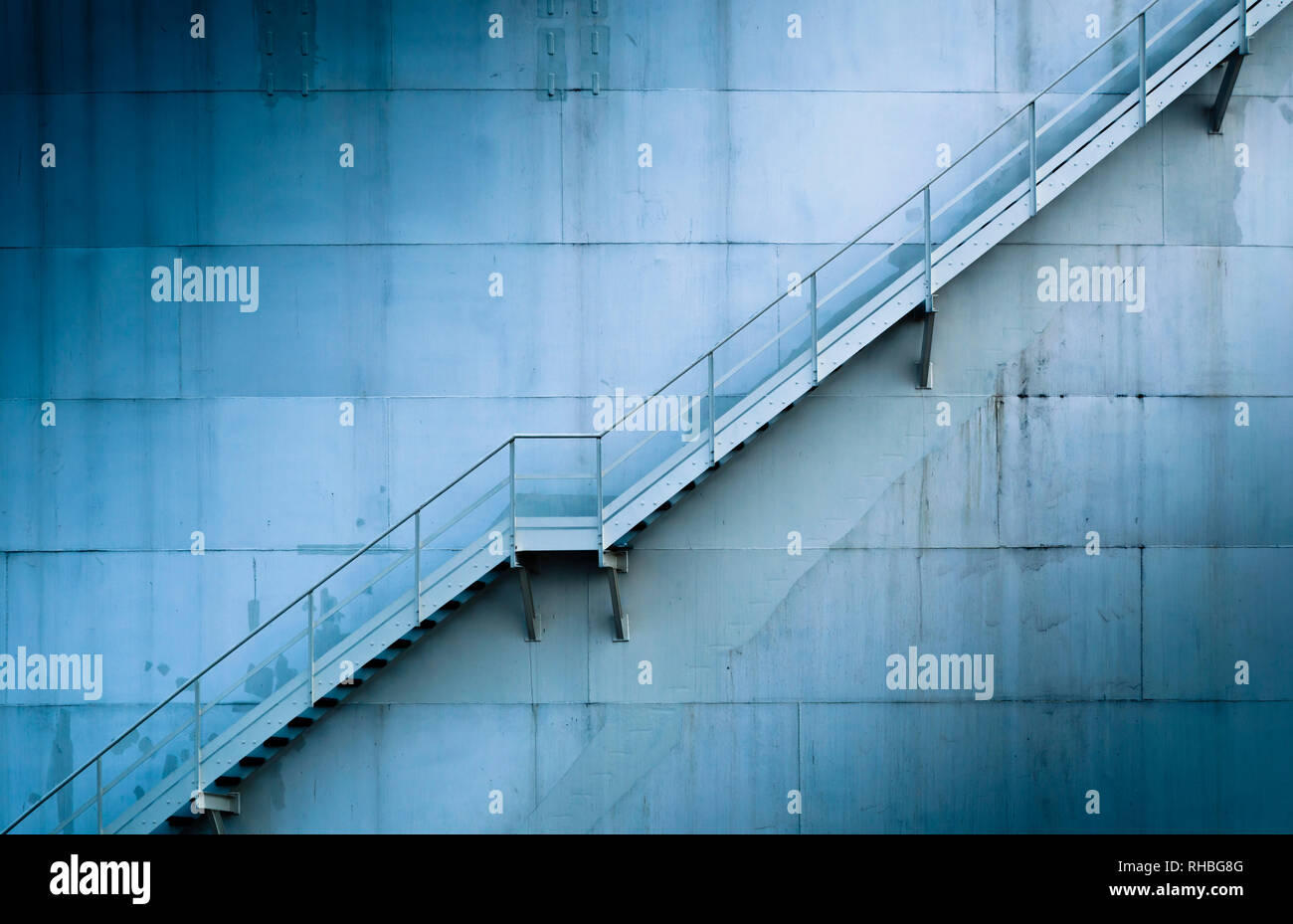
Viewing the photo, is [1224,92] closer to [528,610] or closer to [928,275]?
[928,275]

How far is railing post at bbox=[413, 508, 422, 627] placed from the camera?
1316 cm

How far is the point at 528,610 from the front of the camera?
13914 millimetres

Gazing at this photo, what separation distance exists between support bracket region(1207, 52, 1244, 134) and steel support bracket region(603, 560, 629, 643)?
28.3ft

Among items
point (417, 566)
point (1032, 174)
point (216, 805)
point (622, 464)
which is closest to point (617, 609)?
point (622, 464)

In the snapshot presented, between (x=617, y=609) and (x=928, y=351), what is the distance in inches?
182

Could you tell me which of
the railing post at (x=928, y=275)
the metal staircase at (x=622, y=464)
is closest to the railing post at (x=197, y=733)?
the metal staircase at (x=622, y=464)

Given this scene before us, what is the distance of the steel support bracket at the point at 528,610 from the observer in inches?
537

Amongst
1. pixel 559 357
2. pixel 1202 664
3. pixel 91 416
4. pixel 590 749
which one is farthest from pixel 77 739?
pixel 1202 664

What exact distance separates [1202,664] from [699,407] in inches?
257

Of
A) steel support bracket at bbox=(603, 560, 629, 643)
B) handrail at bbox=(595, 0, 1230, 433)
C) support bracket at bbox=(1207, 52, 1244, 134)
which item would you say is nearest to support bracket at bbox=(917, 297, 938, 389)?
handrail at bbox=(595, 0, 1230, 433)

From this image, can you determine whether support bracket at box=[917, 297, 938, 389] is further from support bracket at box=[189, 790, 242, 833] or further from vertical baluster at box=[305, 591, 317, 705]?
support bracket at box=[189, 790, 242, 833]

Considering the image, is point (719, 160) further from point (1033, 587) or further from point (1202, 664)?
point (1202, 664)

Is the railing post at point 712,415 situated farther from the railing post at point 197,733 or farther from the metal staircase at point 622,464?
the railing post at point 197,733

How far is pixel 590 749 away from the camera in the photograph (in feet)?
46.1
